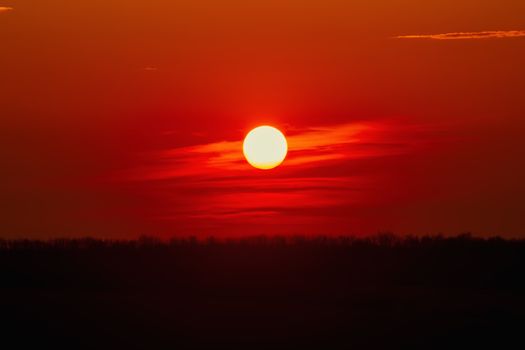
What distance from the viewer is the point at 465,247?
43.5 metres

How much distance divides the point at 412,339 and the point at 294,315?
4.13 m

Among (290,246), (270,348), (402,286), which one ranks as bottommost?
(270,348)

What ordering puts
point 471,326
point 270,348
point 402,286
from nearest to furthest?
point 270,348 → point 471,326 → point 402,286

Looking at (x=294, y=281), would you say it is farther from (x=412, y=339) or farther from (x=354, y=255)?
(x=412, y=339)

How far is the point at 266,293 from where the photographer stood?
33031mm

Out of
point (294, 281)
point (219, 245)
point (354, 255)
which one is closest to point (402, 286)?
point (294, 281)

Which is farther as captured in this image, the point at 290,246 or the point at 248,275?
the point at 290,246

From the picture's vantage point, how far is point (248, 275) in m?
Result: 38.8

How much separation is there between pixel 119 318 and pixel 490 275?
16.6 m

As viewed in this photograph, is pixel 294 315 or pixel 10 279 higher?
pixel 10 279

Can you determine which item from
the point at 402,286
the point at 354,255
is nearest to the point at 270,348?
the point at 402,286

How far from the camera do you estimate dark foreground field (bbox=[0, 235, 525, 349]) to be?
76.9ft

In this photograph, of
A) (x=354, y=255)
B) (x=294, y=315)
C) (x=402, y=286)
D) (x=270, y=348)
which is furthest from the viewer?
(x=354, y=255)

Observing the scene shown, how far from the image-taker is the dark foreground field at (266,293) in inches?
923
